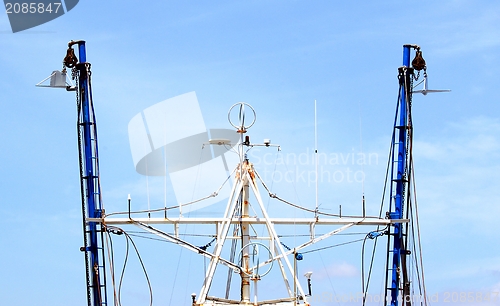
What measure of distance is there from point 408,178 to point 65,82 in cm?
1696

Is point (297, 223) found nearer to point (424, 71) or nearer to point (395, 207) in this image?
point (395, 207)

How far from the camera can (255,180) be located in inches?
1875

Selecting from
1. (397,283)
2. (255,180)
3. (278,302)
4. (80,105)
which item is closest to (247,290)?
(278,302)

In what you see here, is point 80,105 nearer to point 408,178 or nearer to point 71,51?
point 71,51

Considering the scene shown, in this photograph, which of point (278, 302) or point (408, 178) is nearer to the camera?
point (278, 302)

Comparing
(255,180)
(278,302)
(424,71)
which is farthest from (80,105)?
(424,71)

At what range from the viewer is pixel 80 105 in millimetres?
50000

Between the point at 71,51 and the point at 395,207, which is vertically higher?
the point at 71,51

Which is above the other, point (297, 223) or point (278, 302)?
point (297, 223)

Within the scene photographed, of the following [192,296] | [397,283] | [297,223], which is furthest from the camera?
[397,283]

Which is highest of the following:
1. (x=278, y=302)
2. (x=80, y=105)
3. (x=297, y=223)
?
(x=80, y=105)

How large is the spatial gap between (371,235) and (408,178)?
3929 mm

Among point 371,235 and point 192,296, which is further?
point 371,235

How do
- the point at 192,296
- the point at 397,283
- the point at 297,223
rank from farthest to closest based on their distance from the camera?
the point at 397,283 < the point at 297,223 < the point at 192,296
